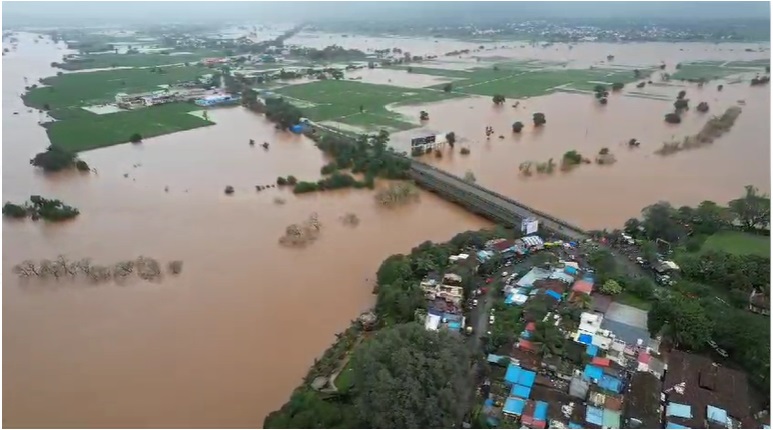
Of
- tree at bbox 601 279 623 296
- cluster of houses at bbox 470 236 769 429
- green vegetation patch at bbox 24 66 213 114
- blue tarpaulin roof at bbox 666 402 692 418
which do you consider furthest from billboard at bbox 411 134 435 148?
green vegetation patch at bbox 24 66 213 114

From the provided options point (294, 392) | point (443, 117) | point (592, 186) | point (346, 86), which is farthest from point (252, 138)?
point (294, 392)

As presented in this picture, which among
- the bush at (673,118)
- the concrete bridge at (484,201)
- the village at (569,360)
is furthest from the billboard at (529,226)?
the bush at (673,118)

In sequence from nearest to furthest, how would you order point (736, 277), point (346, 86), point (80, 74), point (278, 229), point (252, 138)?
point (736, 277) < point (278, 229) < point (252, 138) < point (346, 86) < point (80, 74)

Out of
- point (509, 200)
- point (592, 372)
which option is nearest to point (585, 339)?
point (592, 372)

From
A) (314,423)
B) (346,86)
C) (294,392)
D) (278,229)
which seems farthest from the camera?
(346,86)

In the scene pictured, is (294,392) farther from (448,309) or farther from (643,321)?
(643,321)

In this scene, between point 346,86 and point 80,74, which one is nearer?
point 346,86

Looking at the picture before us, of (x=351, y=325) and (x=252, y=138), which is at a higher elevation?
(x=252, y=138)
